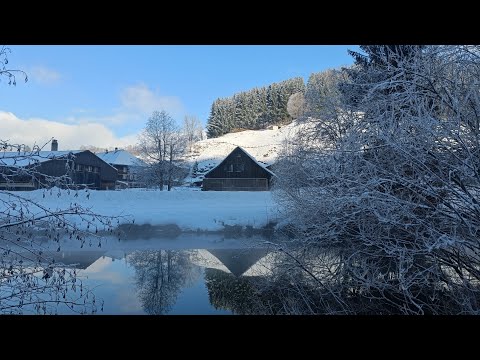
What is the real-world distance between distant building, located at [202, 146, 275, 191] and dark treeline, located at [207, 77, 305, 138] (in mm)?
8623

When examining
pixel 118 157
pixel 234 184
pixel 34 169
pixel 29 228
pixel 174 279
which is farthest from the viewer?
pixel 118 157

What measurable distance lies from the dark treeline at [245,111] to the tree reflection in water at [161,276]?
80.5 feet

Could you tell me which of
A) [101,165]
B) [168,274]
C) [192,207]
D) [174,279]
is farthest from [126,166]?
[174,279]

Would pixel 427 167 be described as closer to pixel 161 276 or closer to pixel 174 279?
pixel 174 279

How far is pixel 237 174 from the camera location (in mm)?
27734

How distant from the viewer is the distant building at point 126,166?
2958 centimetres

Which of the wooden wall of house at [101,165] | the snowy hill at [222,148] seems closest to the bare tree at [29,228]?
the snowy hill at [222,148]

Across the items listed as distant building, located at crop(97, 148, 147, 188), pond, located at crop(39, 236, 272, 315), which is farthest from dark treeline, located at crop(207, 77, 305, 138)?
pond, located at crop(39, 236, 272, 315)

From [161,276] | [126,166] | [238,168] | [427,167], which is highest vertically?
[126,166]

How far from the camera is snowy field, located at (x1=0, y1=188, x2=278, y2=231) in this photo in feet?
60.9

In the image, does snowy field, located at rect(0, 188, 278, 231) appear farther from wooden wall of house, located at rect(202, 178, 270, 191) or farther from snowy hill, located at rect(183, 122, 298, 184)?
snowy hill, located at rect(183, 122, 298, 184)

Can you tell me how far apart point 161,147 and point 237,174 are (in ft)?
20.6
